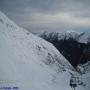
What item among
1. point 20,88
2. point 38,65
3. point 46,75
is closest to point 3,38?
point 38,65

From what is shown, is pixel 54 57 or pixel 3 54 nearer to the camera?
pixel 3 54

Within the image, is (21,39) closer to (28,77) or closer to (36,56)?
(36,56)

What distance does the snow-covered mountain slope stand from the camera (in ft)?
178

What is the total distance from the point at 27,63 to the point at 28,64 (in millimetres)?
689

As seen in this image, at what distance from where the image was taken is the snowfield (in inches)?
2141

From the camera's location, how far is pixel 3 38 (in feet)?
253

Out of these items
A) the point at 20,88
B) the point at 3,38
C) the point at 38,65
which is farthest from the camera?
the point at 3,38

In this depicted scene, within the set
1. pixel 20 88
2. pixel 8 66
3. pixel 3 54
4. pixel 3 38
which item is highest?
pixel 3 38

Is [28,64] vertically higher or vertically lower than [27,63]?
lower

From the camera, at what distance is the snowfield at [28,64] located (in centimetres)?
5439

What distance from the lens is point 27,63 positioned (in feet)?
229

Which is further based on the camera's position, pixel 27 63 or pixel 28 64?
pixel 27 63

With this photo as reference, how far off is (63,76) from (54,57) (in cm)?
A: 2118

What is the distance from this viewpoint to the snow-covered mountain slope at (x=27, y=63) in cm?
5431
